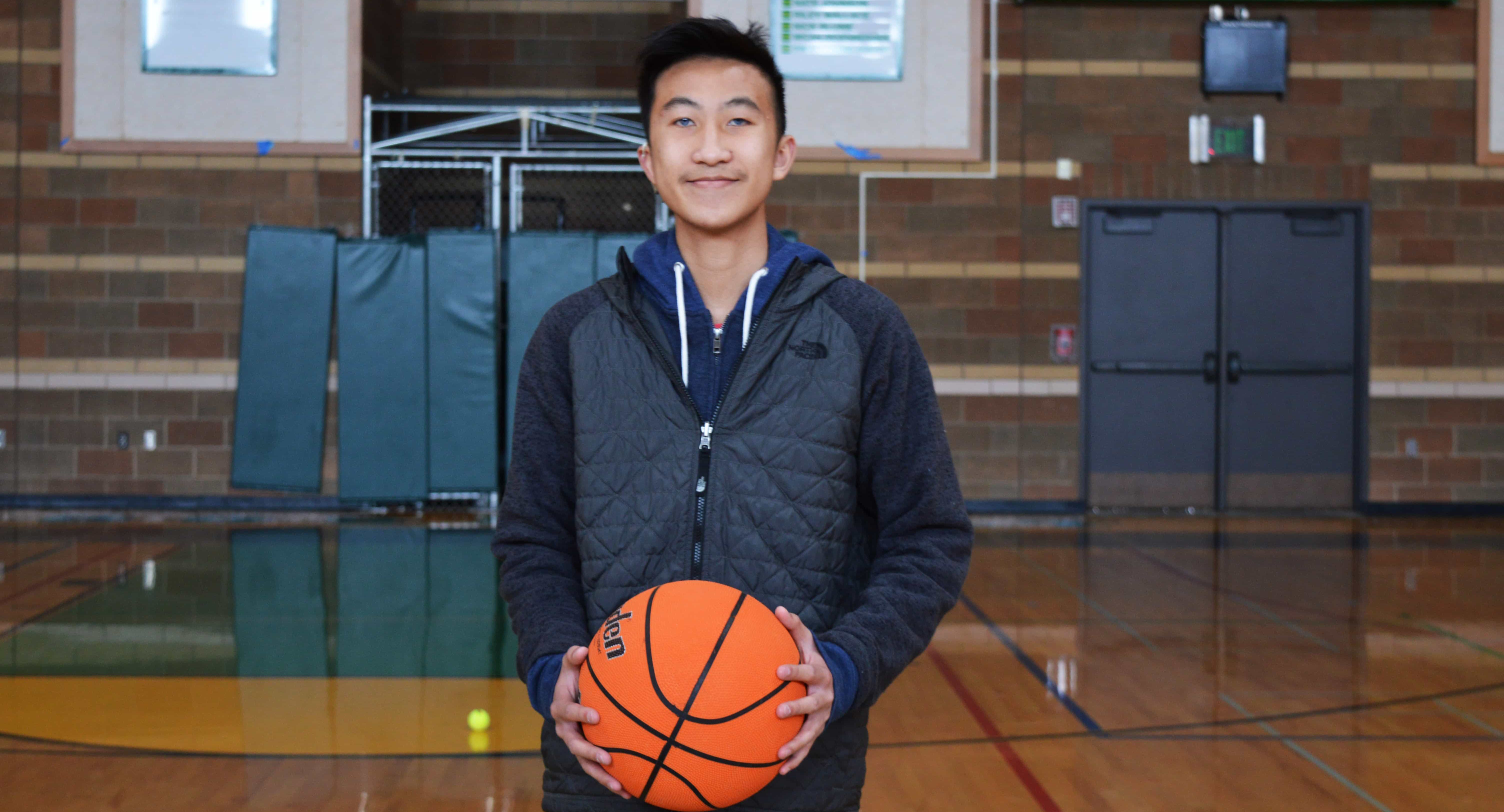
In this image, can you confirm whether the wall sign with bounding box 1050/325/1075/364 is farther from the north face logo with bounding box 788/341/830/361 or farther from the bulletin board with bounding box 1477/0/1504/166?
the north face logo with bounding box 788/341/830/361

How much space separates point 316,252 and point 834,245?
388 centimetres

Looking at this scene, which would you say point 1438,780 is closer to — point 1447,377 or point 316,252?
point 1447,377

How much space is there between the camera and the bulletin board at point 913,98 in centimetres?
878

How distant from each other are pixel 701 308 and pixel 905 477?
337 mm

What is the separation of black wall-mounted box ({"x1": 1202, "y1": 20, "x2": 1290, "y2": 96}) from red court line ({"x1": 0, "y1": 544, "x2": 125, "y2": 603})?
818cm

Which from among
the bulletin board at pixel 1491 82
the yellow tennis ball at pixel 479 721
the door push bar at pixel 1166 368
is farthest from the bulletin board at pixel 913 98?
the yellow tennis ball at pixel 479 721

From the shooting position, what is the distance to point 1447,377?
356 inches

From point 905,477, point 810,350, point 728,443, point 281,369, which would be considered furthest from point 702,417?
point 281,369

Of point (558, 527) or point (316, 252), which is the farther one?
point (316, 252)

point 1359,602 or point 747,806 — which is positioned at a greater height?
point 747,806

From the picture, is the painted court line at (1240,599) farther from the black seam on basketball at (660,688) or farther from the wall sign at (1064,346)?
the black seam on basketball at (660,688)

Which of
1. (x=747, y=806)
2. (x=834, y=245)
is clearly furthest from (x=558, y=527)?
(x=834, y=245)

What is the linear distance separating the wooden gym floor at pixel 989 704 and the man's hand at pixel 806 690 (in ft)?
5.84

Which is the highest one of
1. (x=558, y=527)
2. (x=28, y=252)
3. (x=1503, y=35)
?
(x=1503, y=35)
